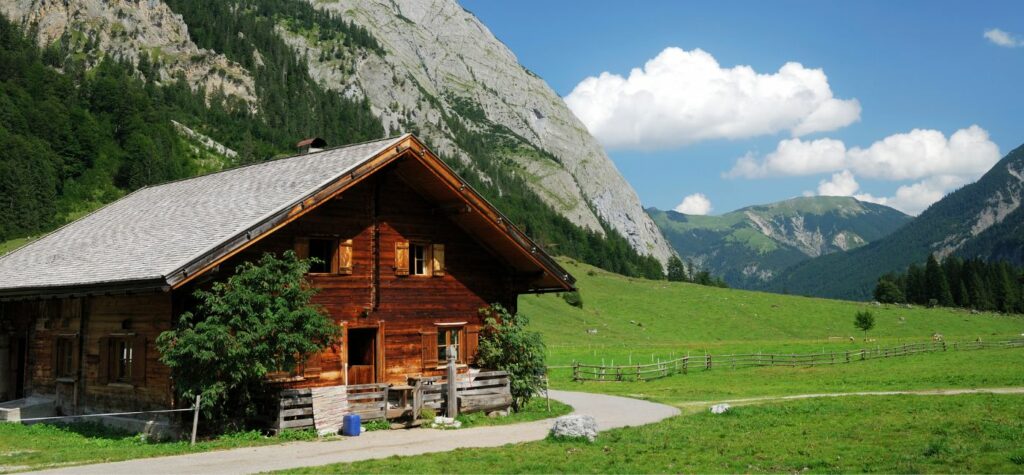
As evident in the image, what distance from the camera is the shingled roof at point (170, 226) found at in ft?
69.6

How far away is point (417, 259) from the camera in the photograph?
27.0 meters

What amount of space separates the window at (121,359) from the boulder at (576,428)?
13.0 m

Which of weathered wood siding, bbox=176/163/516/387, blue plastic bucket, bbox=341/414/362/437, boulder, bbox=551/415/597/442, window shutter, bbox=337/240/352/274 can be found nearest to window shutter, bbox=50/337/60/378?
weathered wood siding, bbox=176/163/516/387

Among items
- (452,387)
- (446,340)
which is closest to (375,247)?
(446,340)

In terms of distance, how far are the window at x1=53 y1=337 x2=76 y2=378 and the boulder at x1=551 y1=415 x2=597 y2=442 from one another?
1667 centimetres

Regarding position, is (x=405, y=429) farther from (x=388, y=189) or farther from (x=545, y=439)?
(x=388, y=189)

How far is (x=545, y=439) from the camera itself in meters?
19.8

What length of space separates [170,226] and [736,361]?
46.7 meters

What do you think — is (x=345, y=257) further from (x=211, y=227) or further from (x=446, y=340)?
(x=446, y=340)

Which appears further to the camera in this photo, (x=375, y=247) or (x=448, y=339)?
(x=448, y=339)

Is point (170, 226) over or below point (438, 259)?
over

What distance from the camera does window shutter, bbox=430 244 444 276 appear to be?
89.1 feet

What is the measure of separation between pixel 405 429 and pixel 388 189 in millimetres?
7880

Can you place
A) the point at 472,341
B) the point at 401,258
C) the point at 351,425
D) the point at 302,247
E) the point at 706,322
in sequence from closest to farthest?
the point at 351,425 → the point at 302,247 → the point at 401,258 → the point at 472,341 → the point at 706,322
